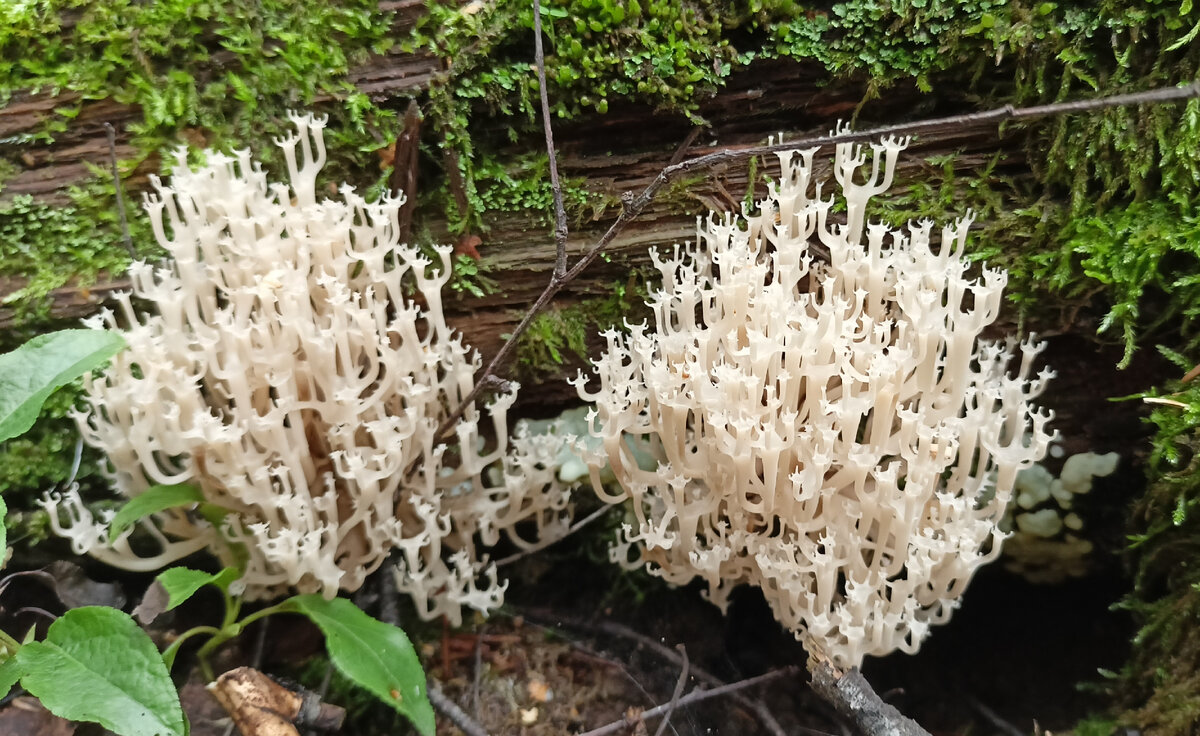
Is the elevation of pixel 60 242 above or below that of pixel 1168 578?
above

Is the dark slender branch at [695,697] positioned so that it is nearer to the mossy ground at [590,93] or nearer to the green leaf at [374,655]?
the green leaf at [374,655]

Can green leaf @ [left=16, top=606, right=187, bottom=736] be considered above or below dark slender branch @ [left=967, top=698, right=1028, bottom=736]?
above

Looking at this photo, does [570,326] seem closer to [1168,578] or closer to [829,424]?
[829,424]

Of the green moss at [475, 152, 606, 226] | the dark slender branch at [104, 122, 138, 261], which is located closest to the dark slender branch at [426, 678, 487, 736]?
the green moss at [475, 152, 606, 226]

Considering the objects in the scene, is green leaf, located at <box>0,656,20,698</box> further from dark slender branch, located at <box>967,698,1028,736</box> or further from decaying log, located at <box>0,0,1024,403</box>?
dark slender branch, located at <box>967,698,1028,736</box>

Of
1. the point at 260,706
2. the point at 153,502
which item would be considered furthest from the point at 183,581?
the point at 260,706

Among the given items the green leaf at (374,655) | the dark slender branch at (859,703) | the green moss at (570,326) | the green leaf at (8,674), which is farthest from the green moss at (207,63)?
the dark slender branch at (859,703)

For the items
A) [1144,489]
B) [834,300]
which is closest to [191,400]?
[834,300]
